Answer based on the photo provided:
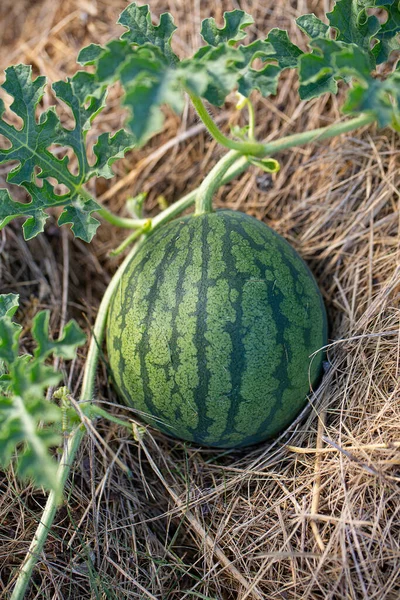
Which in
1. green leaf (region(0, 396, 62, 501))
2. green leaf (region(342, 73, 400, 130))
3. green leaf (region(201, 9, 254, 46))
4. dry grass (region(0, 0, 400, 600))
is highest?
green leaf (region(201, 9, 254, 46))

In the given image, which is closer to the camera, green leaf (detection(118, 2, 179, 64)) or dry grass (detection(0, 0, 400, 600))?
dry grass (detection(0, 0, 400, 600))

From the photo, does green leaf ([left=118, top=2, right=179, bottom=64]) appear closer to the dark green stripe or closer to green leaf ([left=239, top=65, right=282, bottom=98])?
green leaf ([left=239, top=65, right=282, bottom=98])

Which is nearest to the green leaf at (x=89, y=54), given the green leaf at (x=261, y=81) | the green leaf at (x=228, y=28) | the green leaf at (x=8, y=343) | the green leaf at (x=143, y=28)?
the green leaf at (x=143, y=28)

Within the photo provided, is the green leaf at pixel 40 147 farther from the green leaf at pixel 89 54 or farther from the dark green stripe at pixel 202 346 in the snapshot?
the dark green stripe at pixel 202 346

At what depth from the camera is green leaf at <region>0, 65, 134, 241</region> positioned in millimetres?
2398

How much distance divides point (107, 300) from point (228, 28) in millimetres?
1355

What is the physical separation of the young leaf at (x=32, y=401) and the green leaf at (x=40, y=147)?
0.59m

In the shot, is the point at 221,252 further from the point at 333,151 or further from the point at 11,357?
the point at 333,151

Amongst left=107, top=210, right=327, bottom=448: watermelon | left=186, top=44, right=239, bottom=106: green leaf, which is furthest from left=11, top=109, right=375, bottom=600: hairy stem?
left=186, top=44, right=239, bottom=106: green leaf

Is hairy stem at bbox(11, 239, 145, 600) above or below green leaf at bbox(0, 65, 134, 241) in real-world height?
below

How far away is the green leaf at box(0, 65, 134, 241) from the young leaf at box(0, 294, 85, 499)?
59 cm

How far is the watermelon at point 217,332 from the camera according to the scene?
2268mm

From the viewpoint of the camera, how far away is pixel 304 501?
2.33 m

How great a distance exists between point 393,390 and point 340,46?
1378 mm
